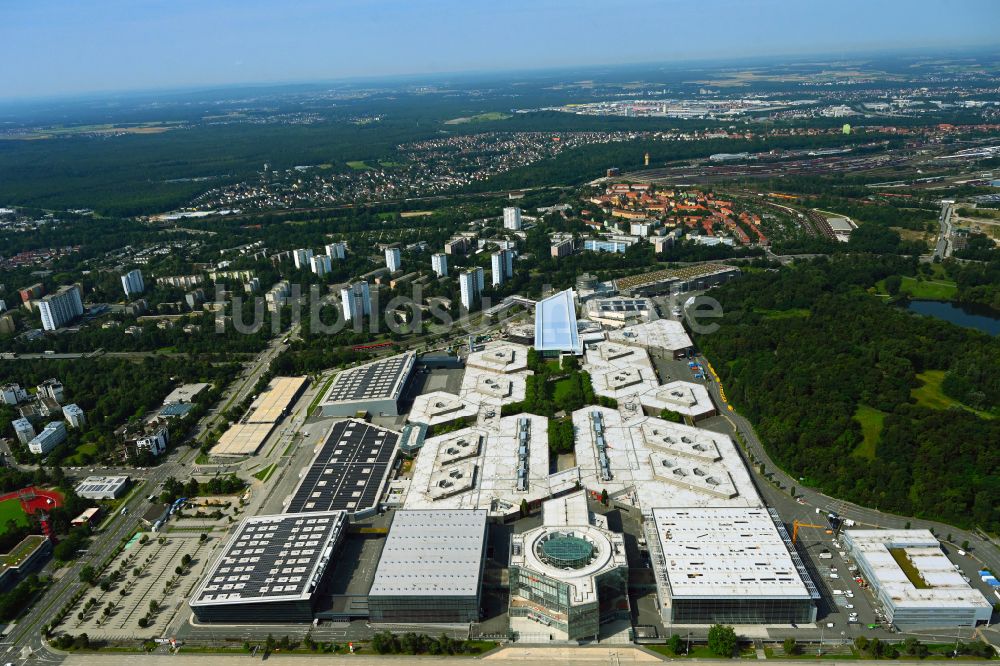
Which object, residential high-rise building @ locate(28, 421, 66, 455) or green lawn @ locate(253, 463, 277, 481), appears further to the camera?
residential high-rise building @ locate(28, 421, 66, 455)

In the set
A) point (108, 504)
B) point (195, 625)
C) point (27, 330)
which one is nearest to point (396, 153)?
point (27, 330)

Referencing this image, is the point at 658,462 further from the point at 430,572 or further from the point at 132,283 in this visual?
the point at 132,283

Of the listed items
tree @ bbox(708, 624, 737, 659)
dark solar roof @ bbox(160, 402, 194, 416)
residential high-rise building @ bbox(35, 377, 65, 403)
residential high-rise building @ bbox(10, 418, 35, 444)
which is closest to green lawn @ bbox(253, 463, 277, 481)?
dark solar roof @ bbox(160, 402, 194, 416)

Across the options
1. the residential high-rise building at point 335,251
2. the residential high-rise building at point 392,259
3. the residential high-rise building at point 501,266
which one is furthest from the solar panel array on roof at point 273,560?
the residential high-rise building at point 335,251

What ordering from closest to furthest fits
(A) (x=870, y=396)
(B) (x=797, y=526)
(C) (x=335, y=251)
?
(B) (x=797, y=526)
(A) (x=870, y=396)
(C) (x=335, y=251)

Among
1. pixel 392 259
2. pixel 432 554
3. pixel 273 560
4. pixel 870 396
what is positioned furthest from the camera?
pixel 392 259

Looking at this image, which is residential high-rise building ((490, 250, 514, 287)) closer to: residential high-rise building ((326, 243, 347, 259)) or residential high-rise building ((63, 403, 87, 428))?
residential high-rise building ((326, 243, 347, 259))

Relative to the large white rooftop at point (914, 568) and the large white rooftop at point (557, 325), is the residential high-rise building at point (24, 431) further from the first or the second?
the large white rooftop at point (914, 568)

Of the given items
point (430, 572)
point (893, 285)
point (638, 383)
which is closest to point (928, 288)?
point (893, 285)
